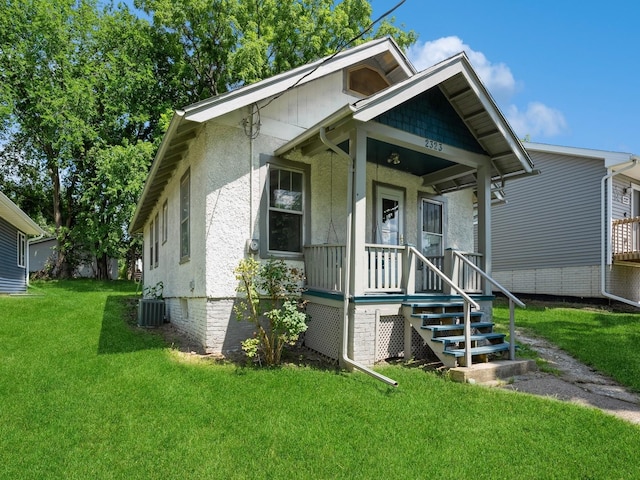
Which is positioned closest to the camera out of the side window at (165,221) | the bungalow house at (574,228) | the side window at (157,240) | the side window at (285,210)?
the side window at (285,210)

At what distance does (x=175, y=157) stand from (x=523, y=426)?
7764 mm

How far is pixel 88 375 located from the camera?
539cm

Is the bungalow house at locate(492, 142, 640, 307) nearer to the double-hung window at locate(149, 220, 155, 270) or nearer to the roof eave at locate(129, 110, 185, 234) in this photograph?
the roof eave at locate(129, 110, 185, 234)

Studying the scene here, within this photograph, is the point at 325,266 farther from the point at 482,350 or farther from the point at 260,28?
the point at 260,28

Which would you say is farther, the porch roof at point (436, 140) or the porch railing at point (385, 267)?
the porch railing at point (385, 267)

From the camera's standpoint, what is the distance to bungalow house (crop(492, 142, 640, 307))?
44.9 ft

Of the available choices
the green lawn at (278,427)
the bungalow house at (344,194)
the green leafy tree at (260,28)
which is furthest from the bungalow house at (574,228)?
the green leafy tree at (260,28)

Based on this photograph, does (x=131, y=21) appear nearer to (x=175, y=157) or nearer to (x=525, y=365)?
(x=175, y=157)

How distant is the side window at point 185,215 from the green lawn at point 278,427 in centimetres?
283

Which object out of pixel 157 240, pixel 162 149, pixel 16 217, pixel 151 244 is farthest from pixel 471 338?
pixel 16 217

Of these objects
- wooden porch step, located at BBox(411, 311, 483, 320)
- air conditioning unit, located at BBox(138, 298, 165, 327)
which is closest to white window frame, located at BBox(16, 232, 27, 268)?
air conditioning unit, located at BBox(138, 298, 165, 327)

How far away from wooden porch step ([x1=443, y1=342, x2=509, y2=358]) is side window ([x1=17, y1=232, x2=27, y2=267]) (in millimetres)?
19828

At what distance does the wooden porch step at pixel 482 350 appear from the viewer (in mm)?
5858

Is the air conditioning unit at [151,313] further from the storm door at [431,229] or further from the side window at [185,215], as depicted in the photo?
the storm door at [431,229]
